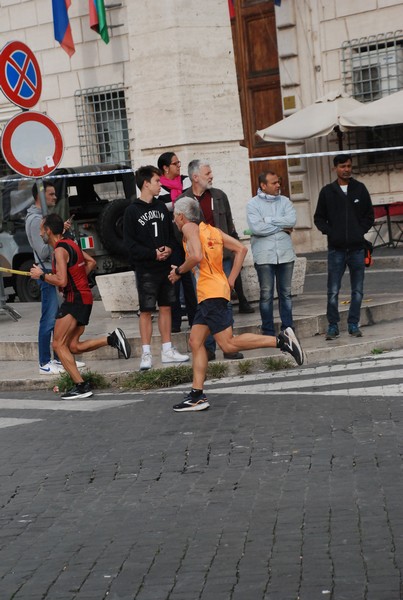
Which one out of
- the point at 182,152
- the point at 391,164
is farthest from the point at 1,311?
the point at 391,164

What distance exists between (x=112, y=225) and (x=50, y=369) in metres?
7.35

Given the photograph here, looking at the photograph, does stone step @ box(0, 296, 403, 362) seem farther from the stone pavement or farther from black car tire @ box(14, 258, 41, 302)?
black car tire @ box(14, 258, 41, 302)

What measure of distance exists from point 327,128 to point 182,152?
723cm

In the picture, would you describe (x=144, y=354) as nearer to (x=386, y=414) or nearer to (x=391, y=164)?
(x=386, y=414)

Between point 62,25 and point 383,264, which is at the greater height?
point 62,25

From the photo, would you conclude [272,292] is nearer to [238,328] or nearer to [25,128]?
[238,328]

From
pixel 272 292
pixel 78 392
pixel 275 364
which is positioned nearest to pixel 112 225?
pixel 272 292

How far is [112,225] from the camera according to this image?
776 inches

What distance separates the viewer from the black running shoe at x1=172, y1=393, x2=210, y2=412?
9.91 m

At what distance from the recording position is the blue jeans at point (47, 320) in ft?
41.5

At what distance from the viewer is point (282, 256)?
12352mm

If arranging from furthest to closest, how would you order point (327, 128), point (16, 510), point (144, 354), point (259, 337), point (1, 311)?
1. point (327, 128)
2. point (1, 311)
3. point (144, 354)
4. point (259, 337)
5. point (16, 510)

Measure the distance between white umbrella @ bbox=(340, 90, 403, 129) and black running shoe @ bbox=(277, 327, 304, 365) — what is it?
10109mm

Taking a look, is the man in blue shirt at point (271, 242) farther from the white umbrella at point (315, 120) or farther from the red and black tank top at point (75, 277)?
the white umbrella at point (315, 120)
